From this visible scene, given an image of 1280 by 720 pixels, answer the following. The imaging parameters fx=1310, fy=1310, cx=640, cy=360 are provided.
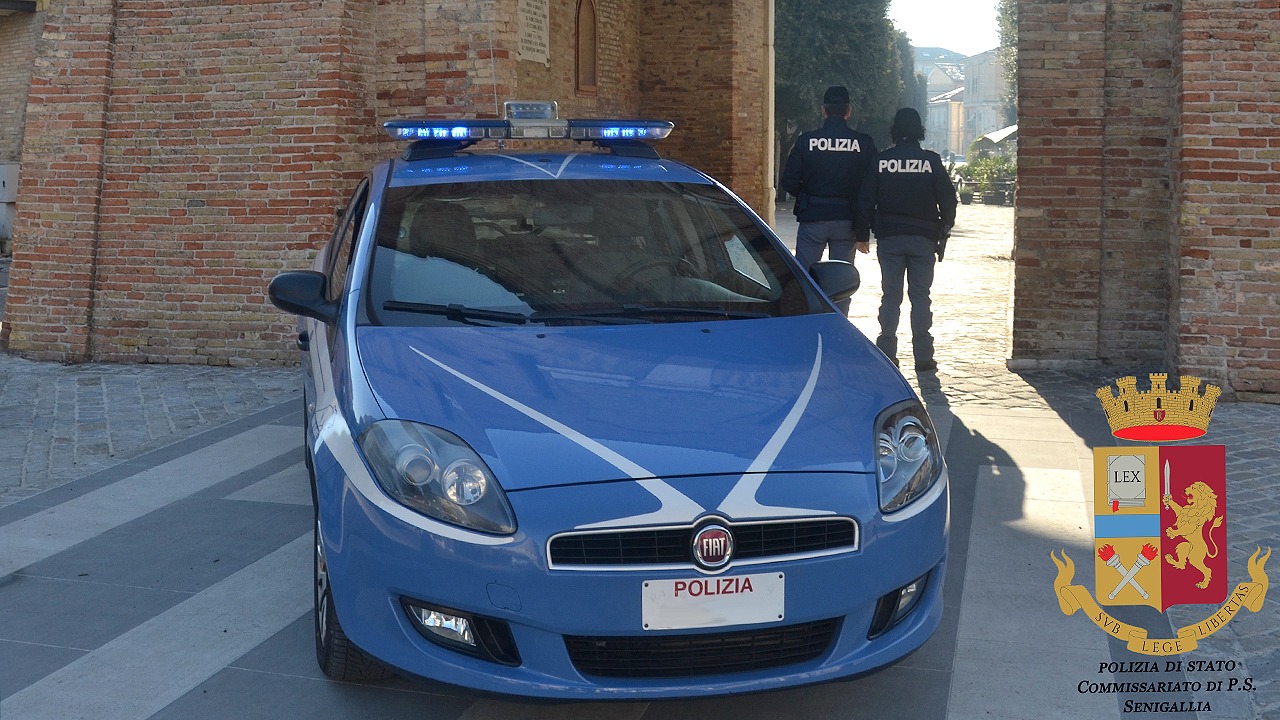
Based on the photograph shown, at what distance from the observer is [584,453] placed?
10.7 feet

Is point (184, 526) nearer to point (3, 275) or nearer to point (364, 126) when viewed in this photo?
point (364, 126)

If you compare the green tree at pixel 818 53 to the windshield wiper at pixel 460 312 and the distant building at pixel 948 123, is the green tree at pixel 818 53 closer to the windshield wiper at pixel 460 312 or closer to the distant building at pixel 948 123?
the windshield wiper at pixel 460 312

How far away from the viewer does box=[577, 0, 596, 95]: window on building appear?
46.0ft

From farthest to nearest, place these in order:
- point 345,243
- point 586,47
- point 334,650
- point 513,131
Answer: point 586,47 < point 513,131 < point 345,243 < point 334,650

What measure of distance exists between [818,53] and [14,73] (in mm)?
24735

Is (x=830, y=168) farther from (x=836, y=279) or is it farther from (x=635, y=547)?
(x=635, y=547)

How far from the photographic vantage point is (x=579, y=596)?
3102 millimetres

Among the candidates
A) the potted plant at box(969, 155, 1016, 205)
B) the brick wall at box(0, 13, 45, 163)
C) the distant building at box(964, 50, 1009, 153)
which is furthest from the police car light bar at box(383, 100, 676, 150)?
the distant building at box(964, 50, 1009, 153)

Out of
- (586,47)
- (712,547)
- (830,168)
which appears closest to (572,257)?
(712,547)

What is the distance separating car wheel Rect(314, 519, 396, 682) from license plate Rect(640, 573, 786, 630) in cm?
95

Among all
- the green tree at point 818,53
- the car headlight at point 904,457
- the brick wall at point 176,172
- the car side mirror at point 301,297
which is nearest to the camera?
the car headlight at point 904,457

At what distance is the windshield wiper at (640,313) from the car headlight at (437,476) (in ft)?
2.70

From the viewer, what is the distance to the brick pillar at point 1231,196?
7902mm

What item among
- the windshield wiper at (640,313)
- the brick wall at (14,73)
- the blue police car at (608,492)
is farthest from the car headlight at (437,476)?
the brick wall at (14,73)
